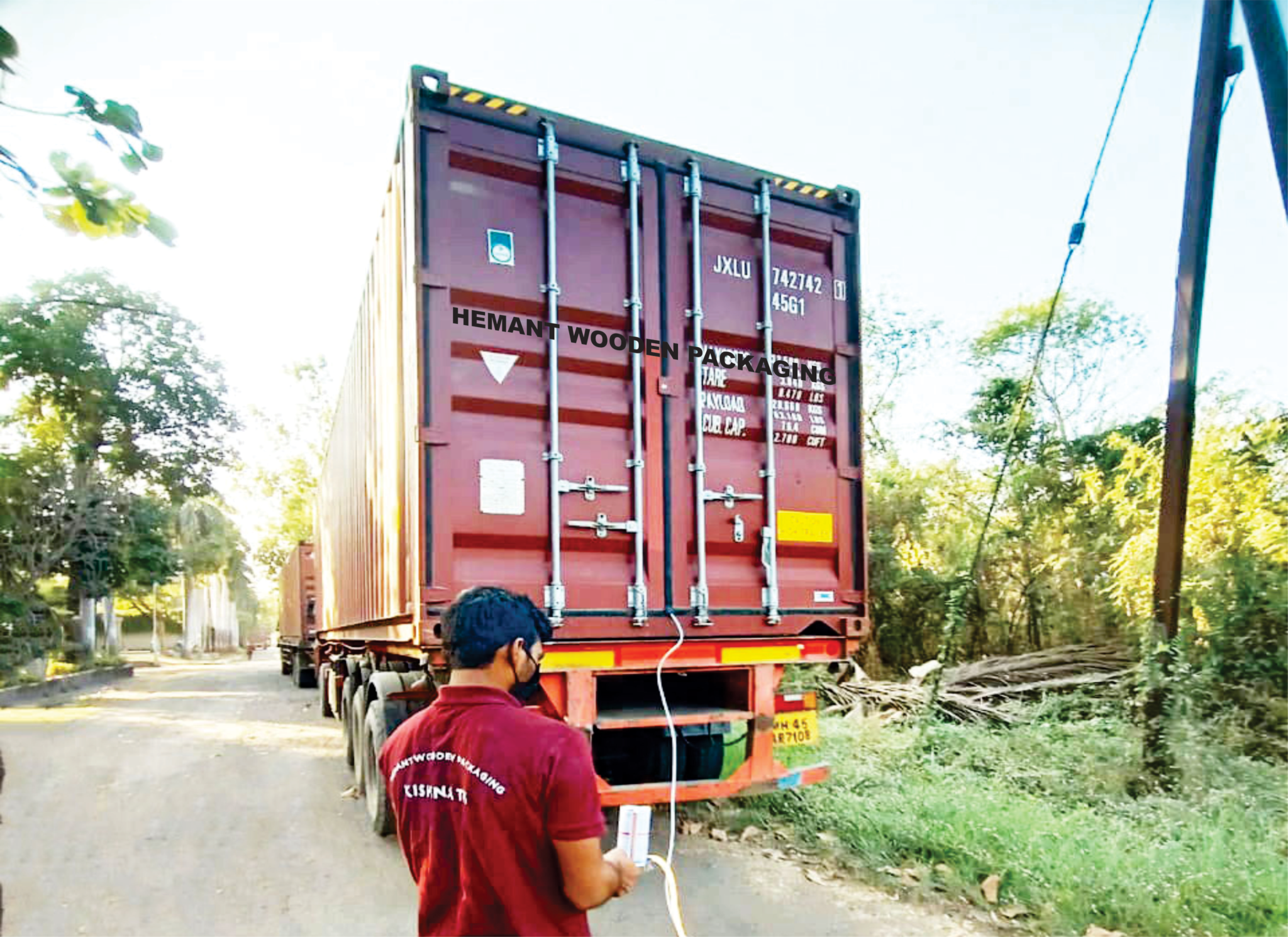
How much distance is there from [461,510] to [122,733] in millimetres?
8829

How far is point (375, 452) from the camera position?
19.6 feet

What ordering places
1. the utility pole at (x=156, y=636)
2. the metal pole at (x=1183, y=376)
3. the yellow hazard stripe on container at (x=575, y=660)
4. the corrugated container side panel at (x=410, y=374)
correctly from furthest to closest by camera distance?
the utility pole at (x=156, y=636) → the metal pole at (x=1183, y=376) → the yellow hazard stripe on container at (x=575, y=660) → the corrugated container side panel at (x=410, y=374)

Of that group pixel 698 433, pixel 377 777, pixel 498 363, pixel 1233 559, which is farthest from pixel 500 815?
pixel 1233 559

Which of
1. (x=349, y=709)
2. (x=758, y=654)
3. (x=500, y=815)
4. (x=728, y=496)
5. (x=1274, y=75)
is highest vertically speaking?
(x=1274, y=75)

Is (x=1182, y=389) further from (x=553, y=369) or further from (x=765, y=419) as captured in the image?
(x=553, y=369)

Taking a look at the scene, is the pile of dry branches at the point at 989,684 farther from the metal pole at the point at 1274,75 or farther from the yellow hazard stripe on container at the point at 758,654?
the metal pole at the point at 1274,75

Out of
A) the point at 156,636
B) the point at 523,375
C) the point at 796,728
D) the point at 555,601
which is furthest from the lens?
the point at 156,636

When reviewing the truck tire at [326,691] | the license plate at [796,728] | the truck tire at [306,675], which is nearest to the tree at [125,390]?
the truck tire at [306,675]

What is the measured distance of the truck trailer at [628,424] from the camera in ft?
13.9

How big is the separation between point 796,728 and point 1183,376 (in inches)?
147

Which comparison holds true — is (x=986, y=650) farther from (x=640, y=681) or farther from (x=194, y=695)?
(x=194, y=695)

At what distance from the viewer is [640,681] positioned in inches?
191

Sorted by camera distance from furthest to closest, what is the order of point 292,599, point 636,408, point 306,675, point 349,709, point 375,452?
point 292,599
point 306,675
point 349,709
point 375,452
point 636,408

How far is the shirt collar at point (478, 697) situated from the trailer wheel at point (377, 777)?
358cm
